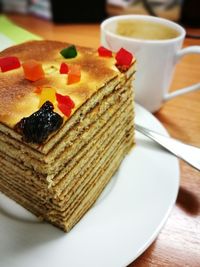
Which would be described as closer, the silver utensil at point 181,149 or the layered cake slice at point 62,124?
the layered cake slice at point 62,124

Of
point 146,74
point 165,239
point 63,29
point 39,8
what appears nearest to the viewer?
point 165,239

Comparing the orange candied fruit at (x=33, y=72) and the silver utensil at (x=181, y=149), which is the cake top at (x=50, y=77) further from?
the silver utensil at (x=181, y=149)

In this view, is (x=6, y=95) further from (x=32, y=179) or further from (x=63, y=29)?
(x=63, y=29)

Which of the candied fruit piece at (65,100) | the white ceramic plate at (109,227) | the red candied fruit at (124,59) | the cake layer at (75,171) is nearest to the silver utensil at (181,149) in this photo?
the white ceramic plate at (109,227)

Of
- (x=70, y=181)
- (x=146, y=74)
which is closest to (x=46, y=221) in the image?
(x=70, y=181)

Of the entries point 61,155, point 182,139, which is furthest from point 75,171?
point 182,139

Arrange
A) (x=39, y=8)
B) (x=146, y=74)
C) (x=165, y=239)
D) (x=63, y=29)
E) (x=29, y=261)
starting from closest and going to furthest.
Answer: (x=29, y=261) → (x=165, y=239) → (x=146, y=74) → (x=63, y=29) → (x=39, y=8)
